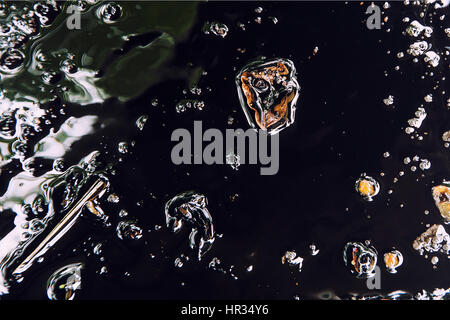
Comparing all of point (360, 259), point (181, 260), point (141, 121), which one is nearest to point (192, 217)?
point (181, 260)

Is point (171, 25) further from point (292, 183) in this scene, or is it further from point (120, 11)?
point (292, 183)

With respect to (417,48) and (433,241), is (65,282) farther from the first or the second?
(417,48)

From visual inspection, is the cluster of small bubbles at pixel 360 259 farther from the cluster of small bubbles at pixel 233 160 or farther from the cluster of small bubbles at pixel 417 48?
the cluster of small bubbles at pixel 417 48

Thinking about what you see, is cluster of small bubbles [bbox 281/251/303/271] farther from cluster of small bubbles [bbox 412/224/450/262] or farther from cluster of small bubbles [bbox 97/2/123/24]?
cluster of small bubbles [bbox 97/2/123/24]

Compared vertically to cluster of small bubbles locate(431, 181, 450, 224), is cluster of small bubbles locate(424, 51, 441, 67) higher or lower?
higher

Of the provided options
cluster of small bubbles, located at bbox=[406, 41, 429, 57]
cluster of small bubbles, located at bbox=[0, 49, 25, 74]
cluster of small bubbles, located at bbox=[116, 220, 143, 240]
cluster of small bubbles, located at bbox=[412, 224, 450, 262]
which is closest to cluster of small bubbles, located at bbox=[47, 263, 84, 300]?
cluster of small bubbles, located at bbox=[116, 220, 143, 240]
